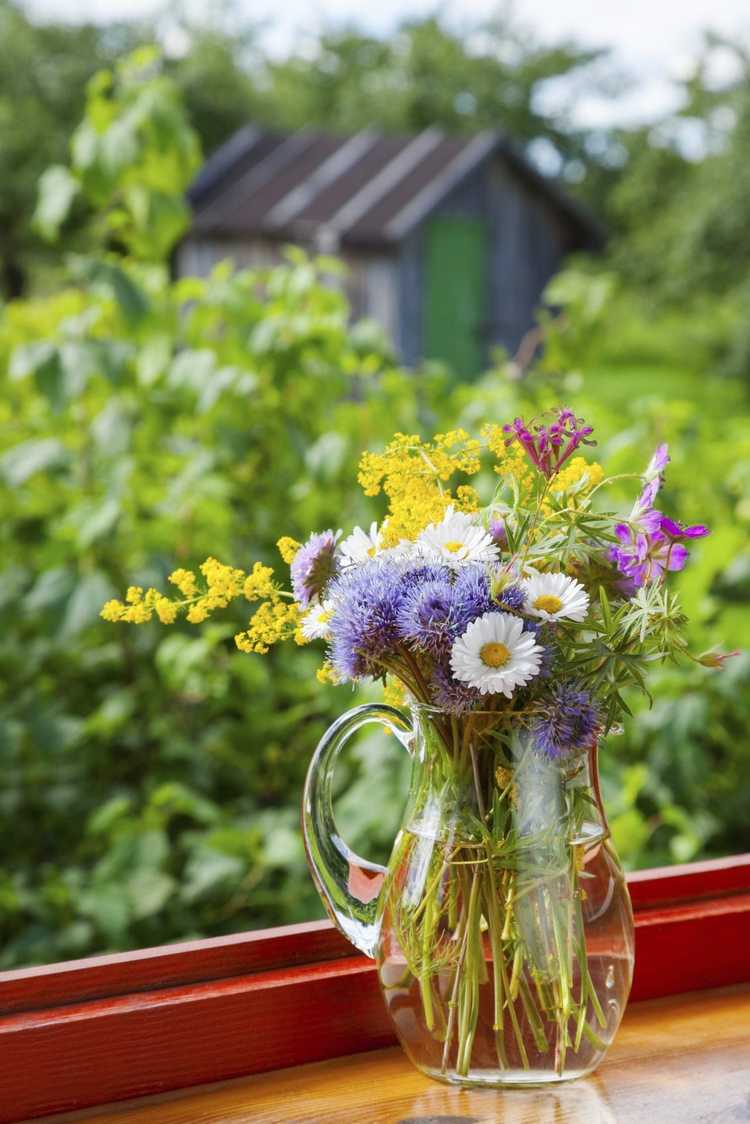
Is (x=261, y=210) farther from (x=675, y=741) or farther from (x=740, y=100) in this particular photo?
(x=675, y=741)

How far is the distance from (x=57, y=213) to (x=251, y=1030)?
1.13 m

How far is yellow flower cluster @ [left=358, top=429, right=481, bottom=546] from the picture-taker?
641 mm

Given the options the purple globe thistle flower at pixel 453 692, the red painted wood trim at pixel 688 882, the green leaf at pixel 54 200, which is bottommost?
the red painted wood trim at pixel 688 882

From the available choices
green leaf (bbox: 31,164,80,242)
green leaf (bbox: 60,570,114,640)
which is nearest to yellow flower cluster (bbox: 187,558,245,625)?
green leaf (bbox: 60,570,114,640)

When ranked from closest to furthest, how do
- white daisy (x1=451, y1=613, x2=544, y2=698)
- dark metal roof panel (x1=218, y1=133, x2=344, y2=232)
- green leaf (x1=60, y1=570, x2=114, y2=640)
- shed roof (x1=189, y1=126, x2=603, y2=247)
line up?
1. white daisy (x1=451, y1=613, x2=544, y2=698)
2. green leaf (x1=60, y1=570, x2=114, y2=640)
3. shed roof (x1=189, y1=126, x2=603, y2=247)
4. dark metal roof panel (x1=218, y1=133, x2=344, y2=232)

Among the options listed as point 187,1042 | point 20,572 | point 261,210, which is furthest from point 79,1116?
point 261,210

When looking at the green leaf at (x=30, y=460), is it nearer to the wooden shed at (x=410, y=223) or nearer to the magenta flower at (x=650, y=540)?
the magenta flower at (x=650, y=540)

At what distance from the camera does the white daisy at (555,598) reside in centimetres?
59

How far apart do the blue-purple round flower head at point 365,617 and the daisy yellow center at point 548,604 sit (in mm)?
63

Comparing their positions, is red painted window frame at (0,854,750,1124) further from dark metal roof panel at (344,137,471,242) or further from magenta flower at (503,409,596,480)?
dark metal roof panel at (344,137,471,242)

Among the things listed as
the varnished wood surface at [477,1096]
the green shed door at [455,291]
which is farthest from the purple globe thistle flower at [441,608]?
the green shed door at [455,291]

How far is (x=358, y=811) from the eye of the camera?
136 centimetres

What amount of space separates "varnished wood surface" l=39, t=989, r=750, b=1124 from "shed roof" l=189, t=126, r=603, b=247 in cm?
1180

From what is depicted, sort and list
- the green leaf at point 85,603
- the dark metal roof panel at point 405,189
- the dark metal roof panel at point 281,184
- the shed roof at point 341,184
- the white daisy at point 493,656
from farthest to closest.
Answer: the dark metal roof panel at point 281,184
the shed roof at point 341,184
the dark metal roof panel at point 405,189
the green leaf at point 85,603
the white daisy at point 493,656
